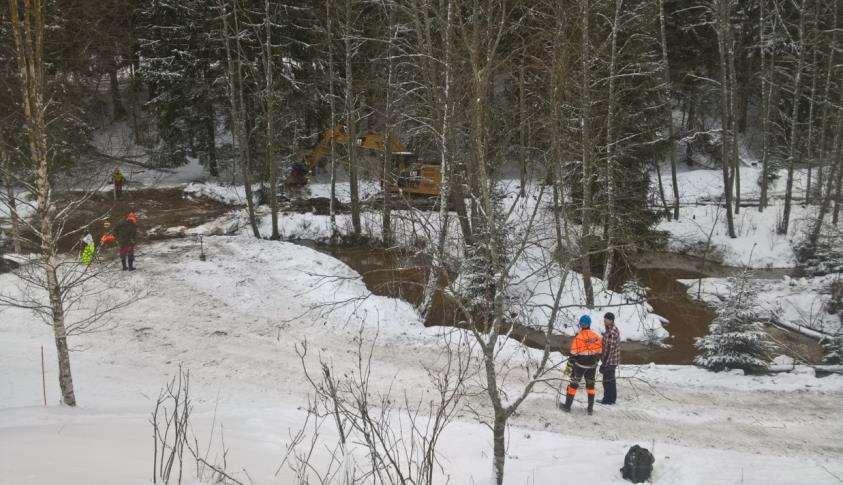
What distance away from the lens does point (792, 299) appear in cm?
1634

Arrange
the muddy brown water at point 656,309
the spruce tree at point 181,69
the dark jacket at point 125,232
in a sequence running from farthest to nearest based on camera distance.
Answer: the spruce tree at point 181,69, the dark jacket at point 125,232, the muddy brown water at point 656,309

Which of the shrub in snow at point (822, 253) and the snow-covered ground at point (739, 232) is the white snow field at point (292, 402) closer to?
the shrub in snow at point (822, 253)

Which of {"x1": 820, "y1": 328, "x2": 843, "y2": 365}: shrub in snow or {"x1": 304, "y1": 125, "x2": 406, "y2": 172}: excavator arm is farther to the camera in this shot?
{"x1": 304, "y1": 125, "x2": 406, "y2": 172}: excavator arm

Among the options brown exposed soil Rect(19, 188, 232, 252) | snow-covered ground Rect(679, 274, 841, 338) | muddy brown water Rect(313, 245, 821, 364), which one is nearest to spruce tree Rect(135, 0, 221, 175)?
brown exposed soil Rect(19, 188, 232, 252)

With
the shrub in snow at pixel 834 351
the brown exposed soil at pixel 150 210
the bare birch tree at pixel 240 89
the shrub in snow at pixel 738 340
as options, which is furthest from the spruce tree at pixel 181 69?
the shrub in snow at pixel 834 351

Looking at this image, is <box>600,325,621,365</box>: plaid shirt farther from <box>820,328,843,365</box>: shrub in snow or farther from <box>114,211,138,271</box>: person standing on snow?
<box>114,211,138,271</box>: person standing on snow

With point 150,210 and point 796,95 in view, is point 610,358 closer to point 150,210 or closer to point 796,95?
point 796,95

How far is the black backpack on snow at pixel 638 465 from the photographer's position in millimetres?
7227

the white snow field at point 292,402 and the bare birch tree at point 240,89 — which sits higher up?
the bare birch tree at point 240,89

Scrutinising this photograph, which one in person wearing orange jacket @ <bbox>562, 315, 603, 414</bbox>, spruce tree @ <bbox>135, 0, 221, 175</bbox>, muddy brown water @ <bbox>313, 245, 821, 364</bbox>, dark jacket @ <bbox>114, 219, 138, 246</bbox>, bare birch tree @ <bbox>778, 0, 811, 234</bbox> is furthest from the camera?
spruce tree @ <bbox>135, 0, 221, 175</bbox>

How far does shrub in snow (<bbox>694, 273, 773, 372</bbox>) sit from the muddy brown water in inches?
53.3

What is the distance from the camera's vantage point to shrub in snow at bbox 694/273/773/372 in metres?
10.9

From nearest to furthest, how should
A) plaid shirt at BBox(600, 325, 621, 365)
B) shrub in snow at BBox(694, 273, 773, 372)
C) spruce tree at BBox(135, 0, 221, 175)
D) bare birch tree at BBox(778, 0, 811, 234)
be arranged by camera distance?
plaid shirt at BBox(600, 325, 621, 365) → shrub in snow at BBox(694, 273, 773, 372) → bare birch tree at BBox(778, 0, 811, 234) → spruce tree at BBox(135, 0, 221, 175)

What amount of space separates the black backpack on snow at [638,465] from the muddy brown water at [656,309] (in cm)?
264
